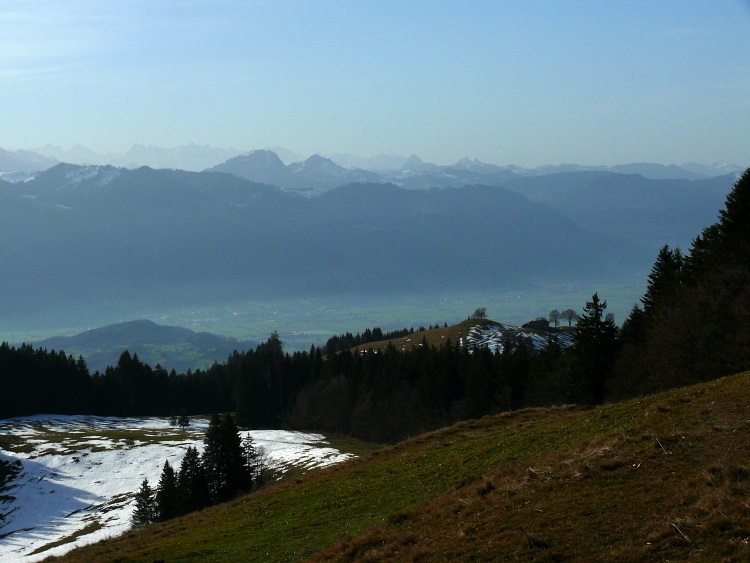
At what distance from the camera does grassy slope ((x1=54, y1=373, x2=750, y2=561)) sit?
47.4ft

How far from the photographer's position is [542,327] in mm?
188500

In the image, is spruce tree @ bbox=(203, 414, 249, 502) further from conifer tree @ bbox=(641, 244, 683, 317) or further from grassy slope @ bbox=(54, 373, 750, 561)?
conifer tree @ bbox=(641, 244, 683, 317)

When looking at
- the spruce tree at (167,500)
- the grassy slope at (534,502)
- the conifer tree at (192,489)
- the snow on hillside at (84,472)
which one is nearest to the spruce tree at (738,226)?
the grassy slope at (534,502)

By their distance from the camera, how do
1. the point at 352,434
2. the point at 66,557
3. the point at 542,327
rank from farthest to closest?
the point at 542,327, the point at 352,434, the point at 66,557

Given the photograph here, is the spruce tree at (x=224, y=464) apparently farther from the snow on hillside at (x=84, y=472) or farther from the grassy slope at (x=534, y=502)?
the grassy slope at (x=534, y=502)

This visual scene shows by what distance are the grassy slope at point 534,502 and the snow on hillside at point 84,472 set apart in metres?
24.5

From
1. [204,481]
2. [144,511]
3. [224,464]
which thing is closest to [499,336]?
[224,464]

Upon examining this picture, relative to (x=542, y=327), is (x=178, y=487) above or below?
below

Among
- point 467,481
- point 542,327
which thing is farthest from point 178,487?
point 542,327

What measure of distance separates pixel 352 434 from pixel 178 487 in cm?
4356

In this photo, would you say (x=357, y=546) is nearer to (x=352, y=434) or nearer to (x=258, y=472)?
(x=258, y=472)

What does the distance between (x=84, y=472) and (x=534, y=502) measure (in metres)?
68.4

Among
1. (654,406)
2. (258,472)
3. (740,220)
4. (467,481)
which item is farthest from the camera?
(258,472)

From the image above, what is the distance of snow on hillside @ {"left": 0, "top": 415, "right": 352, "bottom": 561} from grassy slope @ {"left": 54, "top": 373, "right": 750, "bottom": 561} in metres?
24.5
